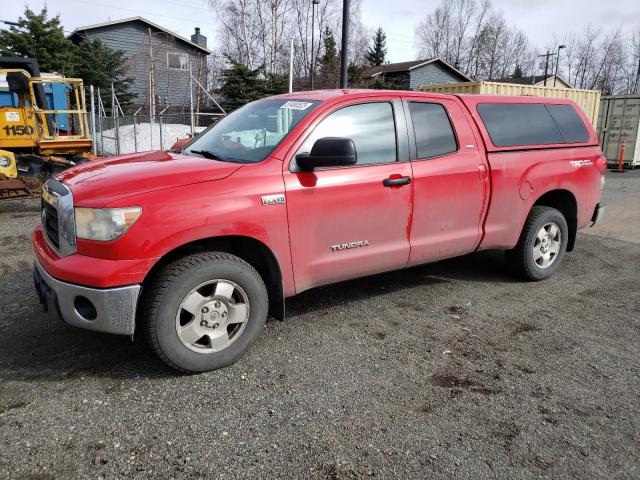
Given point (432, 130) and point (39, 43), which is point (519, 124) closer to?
point (432, 130)

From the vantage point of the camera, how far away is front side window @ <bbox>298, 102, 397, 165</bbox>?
3.87 metres

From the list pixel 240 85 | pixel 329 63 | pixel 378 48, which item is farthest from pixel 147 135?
pixel 378 48

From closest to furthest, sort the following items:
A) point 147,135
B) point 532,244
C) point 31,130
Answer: point 532,244, point 31,130, point 147,135

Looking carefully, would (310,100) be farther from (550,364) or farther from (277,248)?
(550,364)

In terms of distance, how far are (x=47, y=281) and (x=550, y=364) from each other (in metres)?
3.35

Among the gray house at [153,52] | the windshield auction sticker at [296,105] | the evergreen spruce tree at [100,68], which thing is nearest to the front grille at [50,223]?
the windshield auction sticker at [296,105]

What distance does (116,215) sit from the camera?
9.84ft

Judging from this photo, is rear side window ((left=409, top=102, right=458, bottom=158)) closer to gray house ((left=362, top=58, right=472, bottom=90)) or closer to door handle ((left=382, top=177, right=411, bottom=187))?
door handle ((left=382, top=177, right=411, bottom=187))

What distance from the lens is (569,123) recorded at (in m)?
5.49

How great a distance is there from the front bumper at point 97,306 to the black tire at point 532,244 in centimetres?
377

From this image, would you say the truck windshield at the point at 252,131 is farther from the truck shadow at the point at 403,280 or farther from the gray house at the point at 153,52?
the gray house at the point at 153,52

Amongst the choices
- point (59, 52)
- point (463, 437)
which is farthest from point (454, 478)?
point (59, 52)

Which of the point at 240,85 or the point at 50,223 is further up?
the point at 240,85

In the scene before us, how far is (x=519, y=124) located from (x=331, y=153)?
2522 mm
